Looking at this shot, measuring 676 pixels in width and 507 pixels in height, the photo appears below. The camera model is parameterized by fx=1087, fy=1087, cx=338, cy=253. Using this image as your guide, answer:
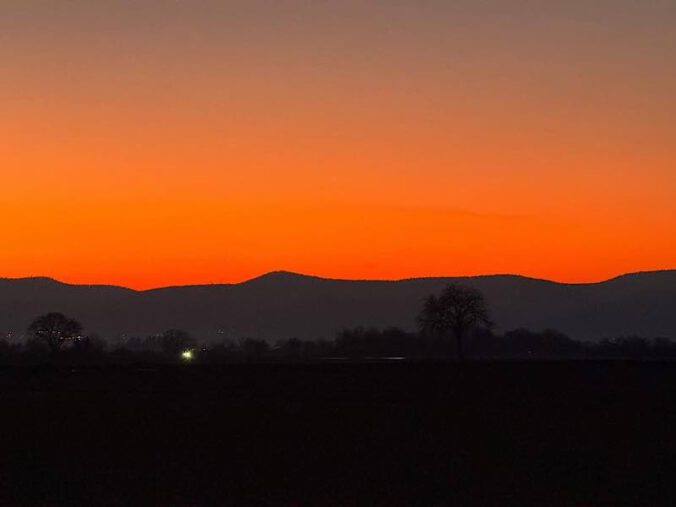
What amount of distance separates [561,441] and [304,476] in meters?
10.5

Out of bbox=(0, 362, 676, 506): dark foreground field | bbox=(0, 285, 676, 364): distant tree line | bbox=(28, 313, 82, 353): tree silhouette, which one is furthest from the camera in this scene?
bbox=(28, 313, 82, 353): tree silhouette

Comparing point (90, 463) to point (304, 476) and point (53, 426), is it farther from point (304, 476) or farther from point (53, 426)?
point (53, 426)

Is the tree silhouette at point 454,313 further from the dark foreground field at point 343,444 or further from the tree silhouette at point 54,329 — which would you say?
the dark foreground field at point 343,444

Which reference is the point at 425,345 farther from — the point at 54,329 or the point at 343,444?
the point at 343,444

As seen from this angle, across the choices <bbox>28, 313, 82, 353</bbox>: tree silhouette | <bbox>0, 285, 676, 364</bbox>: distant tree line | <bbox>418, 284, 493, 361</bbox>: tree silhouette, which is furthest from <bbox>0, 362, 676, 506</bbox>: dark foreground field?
<bbox>28, 313, 82, 353</bbox>: tree silhouette

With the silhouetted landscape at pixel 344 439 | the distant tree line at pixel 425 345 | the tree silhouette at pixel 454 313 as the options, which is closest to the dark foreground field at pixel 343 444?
the silhouetted landscape at pixel 344 439

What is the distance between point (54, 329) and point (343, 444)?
4660 inches

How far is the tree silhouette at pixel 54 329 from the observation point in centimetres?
14525

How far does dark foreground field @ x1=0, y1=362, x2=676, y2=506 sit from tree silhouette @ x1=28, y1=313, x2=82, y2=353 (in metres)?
82.7

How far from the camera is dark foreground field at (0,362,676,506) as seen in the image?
27812mm

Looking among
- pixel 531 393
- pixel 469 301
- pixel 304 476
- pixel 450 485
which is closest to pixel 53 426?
pixel 304 476

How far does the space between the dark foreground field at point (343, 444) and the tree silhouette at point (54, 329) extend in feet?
271

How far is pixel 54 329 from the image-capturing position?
484 feet

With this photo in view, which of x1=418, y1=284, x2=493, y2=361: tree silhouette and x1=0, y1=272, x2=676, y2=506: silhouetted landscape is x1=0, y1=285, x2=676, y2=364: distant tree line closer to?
x1=418, y1=284, x2=493, y2=361: tree silhouette
